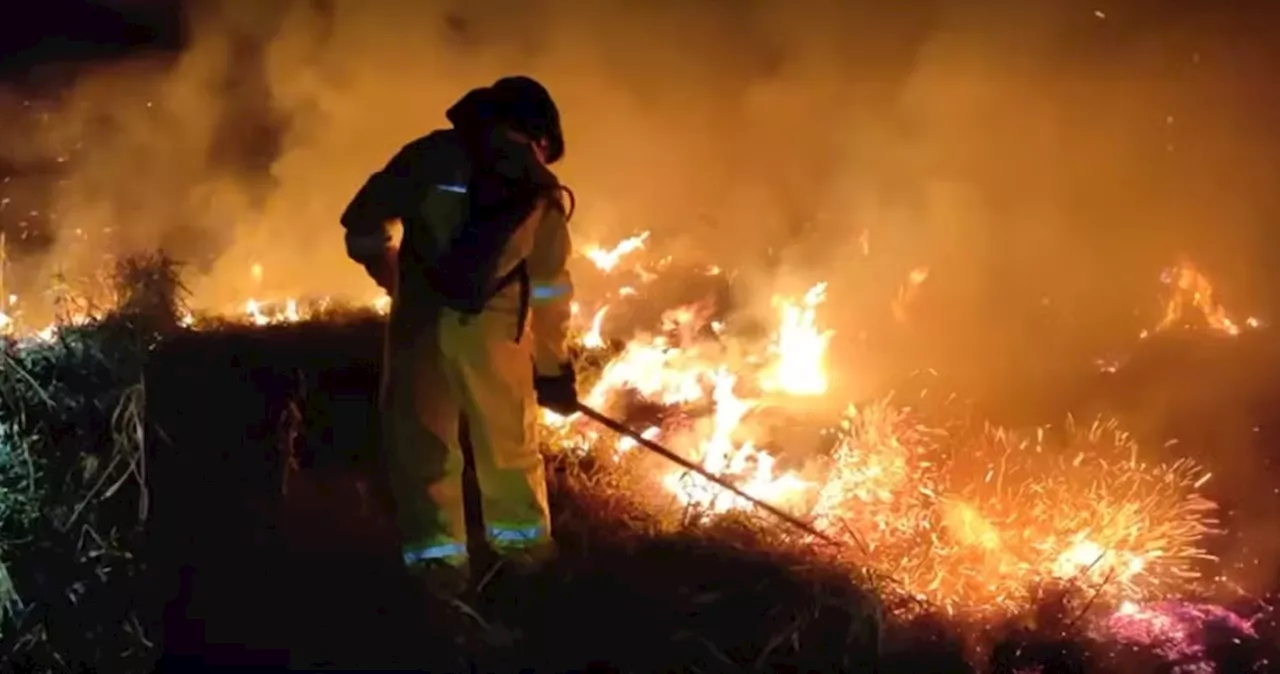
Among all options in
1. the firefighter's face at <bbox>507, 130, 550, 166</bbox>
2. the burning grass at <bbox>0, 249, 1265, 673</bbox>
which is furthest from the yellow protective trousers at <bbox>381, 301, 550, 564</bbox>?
the firefighter's face at <bbox>507, 130, 550, 166</bbox>

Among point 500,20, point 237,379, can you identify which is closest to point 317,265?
point 500,20

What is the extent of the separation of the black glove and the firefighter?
14cm

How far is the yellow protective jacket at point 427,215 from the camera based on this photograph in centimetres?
460

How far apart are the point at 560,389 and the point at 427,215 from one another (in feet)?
2.88

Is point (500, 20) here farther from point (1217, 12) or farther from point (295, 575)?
point (295, 575)

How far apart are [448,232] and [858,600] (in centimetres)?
199

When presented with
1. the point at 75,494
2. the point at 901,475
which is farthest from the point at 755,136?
the point at 75,494

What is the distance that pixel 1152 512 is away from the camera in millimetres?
5617

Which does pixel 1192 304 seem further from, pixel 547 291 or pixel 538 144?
pixel 538 144

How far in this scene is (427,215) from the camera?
4.60m

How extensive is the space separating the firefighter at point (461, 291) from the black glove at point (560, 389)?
0.46 feet

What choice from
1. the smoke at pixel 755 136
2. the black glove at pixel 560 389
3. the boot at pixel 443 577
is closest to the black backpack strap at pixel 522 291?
the black glove at pixel 560 389

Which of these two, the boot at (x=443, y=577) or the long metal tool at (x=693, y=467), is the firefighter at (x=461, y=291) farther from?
the long metal tool at (x=693, y=467)

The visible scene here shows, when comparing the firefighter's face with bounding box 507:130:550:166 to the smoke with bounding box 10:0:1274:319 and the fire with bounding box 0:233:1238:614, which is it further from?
the smoke with bounding box 10:0:1274:319
